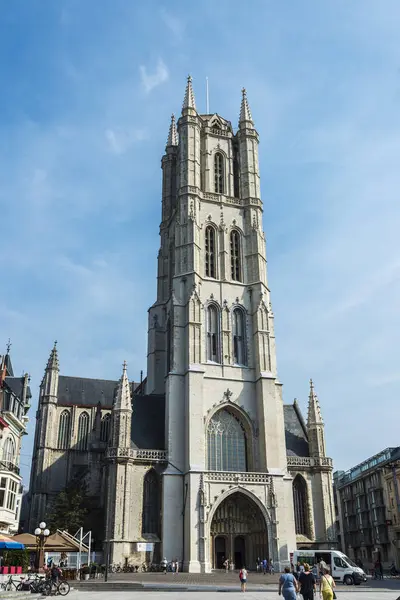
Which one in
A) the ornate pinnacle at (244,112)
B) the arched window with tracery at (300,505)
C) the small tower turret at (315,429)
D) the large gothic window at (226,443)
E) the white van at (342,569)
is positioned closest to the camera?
the white van at (342,569)

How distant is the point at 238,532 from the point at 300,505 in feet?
18.4

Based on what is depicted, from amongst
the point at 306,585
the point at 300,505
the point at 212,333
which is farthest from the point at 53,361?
the point at 306,585

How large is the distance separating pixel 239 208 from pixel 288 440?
20.7m

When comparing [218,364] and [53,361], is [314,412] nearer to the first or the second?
[218,364]

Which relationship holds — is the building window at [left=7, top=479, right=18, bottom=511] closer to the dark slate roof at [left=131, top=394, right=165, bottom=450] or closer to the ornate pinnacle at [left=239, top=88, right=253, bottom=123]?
the dark slate roof at [left=131, top=394, right=165, bottom=450]

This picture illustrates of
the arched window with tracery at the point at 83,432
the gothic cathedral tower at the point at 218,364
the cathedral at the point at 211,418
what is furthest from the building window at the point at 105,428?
the gothic cathedral tower at the point at 218,364

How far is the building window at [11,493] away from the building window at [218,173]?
98.6 feet

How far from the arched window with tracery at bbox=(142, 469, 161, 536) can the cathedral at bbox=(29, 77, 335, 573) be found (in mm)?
75

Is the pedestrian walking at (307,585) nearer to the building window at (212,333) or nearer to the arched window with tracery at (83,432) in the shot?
the building window at (212,333)

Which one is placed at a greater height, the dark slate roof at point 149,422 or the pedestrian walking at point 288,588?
the dark slate roof at point 149,422

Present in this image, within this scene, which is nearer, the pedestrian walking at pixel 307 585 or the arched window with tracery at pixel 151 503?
the pedestrian walking at pixel 307 585

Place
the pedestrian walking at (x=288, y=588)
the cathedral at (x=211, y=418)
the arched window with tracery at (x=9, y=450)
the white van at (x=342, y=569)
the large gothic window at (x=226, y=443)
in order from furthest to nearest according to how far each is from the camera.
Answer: the large gothic window at (x=226, y=443), the cathedral at (x=211, y=418), the arched window with tracery at (x=9, y=450), the white van at (x=342, y=569), the pedestrian walking at (x=288, y=588)

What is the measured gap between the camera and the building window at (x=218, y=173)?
171 feet

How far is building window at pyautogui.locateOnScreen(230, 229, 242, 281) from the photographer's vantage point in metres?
48.7
